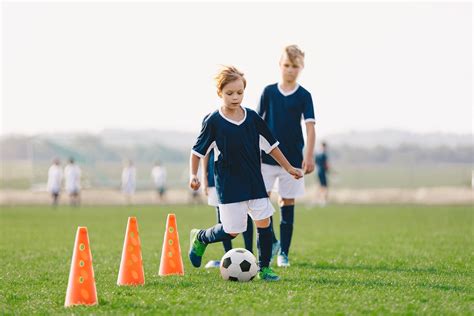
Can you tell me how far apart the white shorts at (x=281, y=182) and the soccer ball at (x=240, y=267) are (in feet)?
5.31

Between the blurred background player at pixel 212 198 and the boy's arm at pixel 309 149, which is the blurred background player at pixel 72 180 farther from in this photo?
the boy's arm at pixel 309 149

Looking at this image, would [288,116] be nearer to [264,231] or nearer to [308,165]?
[308,165]

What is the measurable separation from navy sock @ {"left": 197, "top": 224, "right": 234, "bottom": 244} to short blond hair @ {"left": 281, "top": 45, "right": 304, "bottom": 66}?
2.22 metres

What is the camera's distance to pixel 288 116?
9500 mm

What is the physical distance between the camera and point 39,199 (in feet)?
144

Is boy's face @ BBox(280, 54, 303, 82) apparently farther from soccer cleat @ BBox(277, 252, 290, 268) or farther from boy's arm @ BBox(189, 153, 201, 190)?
soccer cleat @ BBox(277, 252, 290, 268)

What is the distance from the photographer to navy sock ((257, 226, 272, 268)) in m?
8.20

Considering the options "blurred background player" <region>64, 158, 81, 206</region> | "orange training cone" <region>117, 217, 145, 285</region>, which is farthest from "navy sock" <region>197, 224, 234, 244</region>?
"blurred background player" <region>64, 158, 81, 206</region>

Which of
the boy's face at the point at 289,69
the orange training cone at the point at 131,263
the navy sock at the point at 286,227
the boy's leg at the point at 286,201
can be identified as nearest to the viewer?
the orange training cone at the point at 131,263

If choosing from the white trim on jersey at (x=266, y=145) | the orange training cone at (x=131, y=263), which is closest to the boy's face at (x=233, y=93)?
the white trim on jersey at (x=266, y=145)

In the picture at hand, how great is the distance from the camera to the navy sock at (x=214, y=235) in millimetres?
8227

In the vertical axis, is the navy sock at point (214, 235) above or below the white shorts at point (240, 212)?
below

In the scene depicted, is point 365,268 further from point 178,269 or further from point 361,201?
point 361,201

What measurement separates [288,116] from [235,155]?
5.71 ft
